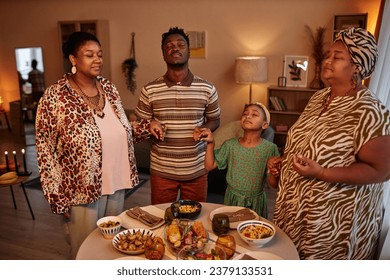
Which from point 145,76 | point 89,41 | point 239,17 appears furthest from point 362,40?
point 145,76

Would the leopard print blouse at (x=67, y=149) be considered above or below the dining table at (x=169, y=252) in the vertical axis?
above

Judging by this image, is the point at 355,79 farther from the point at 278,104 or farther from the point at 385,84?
the point at 278,104

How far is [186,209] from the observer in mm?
1368

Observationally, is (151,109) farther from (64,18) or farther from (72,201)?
(64,18)

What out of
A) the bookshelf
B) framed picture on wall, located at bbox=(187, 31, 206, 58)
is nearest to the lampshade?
the bookshelf

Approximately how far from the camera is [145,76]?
4.46 m

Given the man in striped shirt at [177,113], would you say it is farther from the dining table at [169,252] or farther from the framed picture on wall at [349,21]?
the framed picture on wall at [349,21]

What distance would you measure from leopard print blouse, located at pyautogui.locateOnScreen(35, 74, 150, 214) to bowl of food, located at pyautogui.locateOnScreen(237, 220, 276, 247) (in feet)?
1.93

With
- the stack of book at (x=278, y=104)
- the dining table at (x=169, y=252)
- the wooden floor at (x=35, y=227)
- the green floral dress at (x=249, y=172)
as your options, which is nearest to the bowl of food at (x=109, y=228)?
the dining table at (x=169, y=252)

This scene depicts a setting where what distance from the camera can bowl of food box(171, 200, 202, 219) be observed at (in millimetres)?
1325

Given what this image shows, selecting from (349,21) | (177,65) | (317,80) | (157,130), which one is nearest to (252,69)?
(317,80)

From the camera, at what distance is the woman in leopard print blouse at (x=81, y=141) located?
1.37 meters

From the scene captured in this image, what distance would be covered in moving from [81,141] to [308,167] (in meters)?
0.81

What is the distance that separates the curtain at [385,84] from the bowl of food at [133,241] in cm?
80
